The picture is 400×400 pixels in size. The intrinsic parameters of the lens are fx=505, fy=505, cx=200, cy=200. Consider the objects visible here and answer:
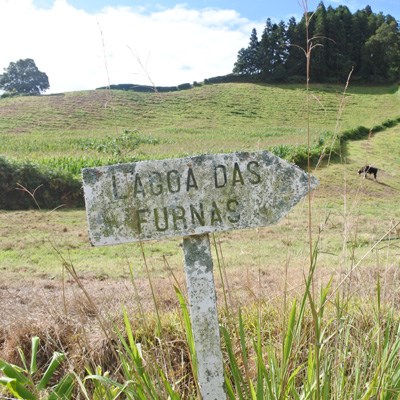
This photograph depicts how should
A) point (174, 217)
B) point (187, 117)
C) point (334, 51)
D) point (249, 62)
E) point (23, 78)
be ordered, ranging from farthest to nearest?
point (23, 78) < point (249, 62) < point (334, 51) < point (187, 117) < point (174, 217)

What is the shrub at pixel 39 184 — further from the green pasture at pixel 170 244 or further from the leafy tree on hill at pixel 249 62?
the leafy tree on hill at pixel 249 62

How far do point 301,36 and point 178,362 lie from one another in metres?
52.1

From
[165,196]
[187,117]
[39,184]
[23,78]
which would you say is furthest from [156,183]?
[23,78]

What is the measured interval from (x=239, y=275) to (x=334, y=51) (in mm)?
46450

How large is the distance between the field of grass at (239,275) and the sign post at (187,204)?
0.29 feet

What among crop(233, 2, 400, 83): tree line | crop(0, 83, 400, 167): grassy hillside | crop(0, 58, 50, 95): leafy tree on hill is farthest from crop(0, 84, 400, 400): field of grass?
crop(0, 58, 50, 95): leafy tree on hill

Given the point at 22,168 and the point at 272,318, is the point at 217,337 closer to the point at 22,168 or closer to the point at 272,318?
the point at 272,318

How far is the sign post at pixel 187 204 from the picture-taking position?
1.82 m

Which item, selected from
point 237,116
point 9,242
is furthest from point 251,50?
point 9,242

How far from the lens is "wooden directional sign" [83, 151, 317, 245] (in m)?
1.83

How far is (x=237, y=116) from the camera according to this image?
130 ft

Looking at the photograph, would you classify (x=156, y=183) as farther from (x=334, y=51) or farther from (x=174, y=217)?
(x=334, y=51)

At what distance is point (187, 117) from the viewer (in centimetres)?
3919

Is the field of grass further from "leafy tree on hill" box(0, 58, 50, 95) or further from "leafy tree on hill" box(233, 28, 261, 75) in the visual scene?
"leafy tree on hill" box(0, 58, 50, 95)
